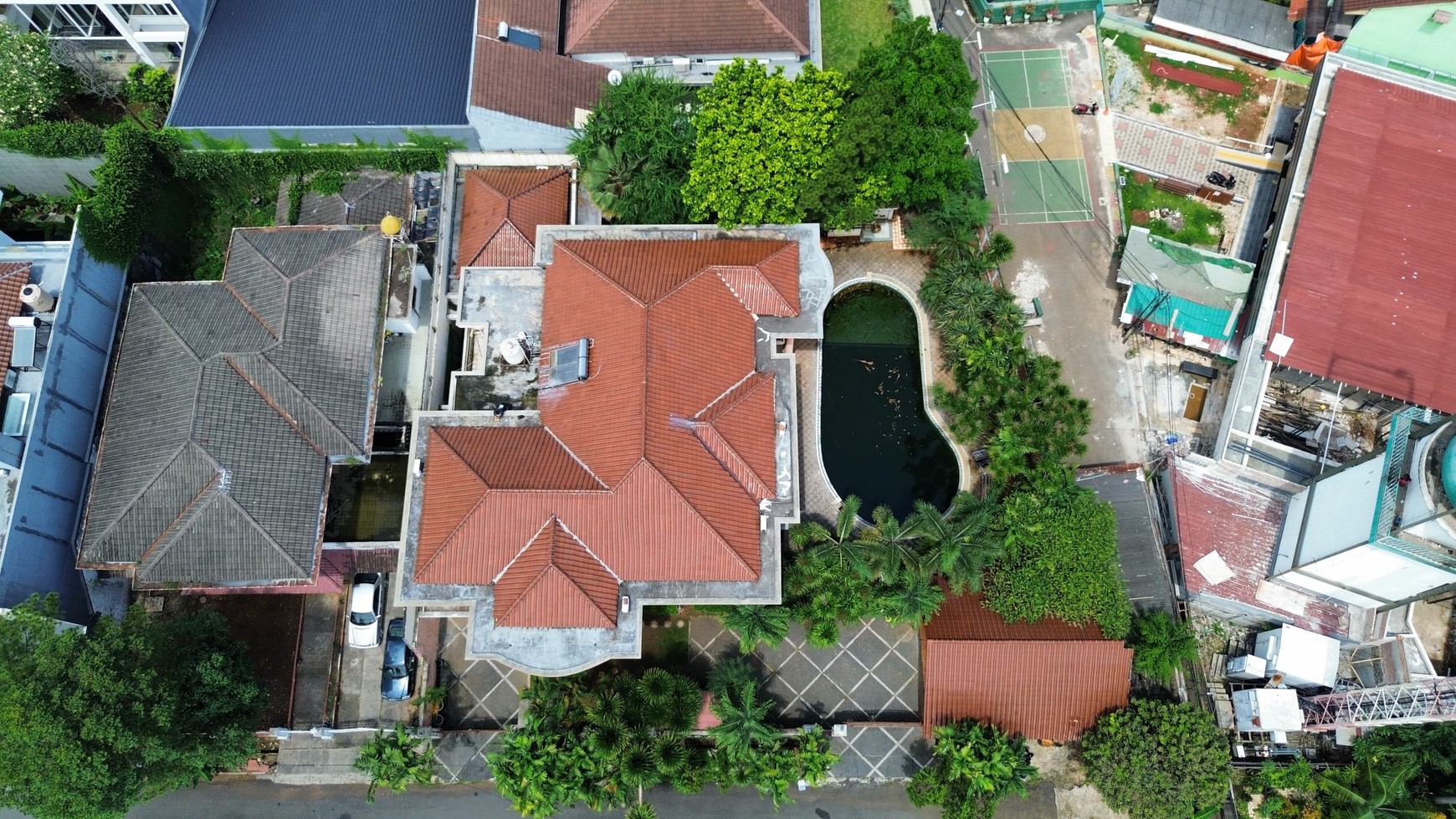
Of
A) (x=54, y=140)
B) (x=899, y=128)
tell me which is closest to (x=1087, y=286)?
(x=899, y=128)

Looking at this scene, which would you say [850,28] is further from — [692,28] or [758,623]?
[758,623]

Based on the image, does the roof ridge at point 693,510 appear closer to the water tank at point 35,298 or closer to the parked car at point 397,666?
the parked car at point 397,666

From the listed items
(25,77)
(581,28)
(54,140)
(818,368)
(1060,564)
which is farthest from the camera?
(581,28)

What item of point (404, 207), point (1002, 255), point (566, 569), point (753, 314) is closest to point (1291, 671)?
point (1002, 255)

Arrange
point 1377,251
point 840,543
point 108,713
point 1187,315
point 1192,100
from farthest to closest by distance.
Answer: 1. point 1192,100
2. point 1187,315
3. point 1377,251
4. point 840,543
5. point 108,713

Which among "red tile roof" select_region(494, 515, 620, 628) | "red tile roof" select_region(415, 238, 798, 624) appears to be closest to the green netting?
"red tile roof" select_region(415, 238, 798, 624)

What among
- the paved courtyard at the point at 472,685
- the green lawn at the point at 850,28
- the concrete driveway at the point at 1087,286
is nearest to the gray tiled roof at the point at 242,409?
the paved courtyard at the point at 472,685
